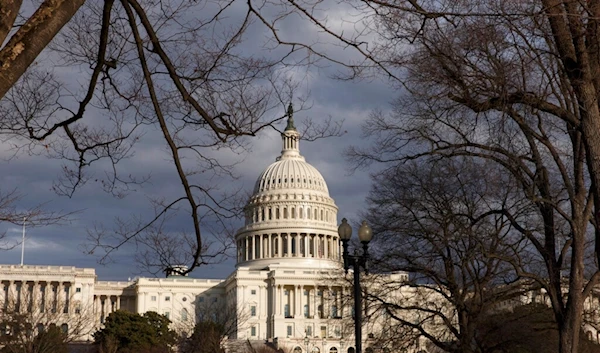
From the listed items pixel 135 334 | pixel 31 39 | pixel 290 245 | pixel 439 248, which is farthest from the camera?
pixel 290 245

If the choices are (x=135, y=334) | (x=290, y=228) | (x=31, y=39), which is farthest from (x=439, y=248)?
(x=290, y=228)

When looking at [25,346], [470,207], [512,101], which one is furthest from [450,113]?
[25,346]

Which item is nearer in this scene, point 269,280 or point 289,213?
point 269,280

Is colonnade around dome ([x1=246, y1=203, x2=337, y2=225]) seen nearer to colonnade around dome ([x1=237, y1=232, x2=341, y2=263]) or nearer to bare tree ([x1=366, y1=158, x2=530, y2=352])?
colonnade around dome ([x1=237, y1=232, x2=341, y2=263])

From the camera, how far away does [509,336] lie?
29.7 m

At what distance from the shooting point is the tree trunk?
20.6 feet

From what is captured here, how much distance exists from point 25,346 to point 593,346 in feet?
107

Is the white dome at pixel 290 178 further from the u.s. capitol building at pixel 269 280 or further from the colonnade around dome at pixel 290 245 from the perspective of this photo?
the colonnade around dome at pixel 290 245

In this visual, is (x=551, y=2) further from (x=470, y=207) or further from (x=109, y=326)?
(x=109, y=326)

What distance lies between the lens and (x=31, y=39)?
21.1 feet

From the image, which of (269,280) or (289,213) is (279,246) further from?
(269,280)

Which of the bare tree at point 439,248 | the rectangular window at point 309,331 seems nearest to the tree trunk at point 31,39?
the bare tree at point 439,248

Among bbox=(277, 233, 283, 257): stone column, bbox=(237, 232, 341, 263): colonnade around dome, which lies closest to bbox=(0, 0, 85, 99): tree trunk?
bbox=(237, 232, 341, 263): colonnade around dome

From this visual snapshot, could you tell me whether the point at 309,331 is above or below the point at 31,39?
above
